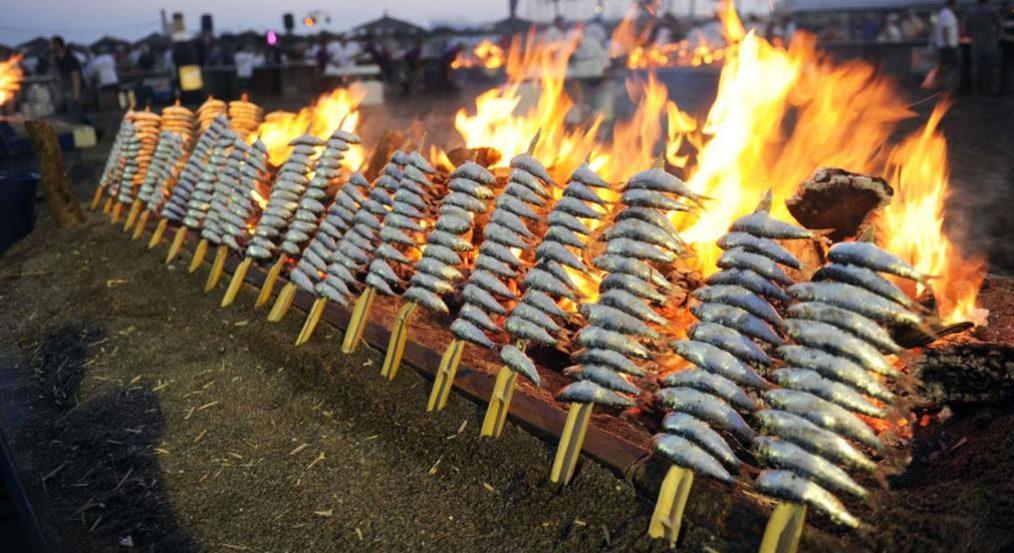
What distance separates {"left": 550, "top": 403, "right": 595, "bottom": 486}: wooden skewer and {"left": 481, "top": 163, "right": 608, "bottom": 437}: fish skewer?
37 centimetres

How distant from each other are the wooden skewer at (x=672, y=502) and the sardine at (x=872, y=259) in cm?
123

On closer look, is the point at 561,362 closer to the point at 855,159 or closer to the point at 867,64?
the point at 855,159

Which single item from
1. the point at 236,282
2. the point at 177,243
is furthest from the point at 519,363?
the point at 177,243

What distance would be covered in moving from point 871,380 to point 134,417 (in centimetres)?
476

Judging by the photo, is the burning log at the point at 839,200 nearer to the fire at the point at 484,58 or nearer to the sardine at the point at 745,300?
the sardine at the point at 745,300

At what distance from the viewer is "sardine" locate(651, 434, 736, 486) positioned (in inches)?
128

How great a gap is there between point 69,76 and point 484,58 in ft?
48.5

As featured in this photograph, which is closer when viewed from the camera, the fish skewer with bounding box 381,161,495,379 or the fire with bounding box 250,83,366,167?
the fish skewer with bounding box 381,161,495,379

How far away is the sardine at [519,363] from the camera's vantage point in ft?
13.6

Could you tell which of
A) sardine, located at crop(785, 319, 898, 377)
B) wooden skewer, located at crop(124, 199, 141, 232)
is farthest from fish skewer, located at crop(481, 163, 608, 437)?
wooden skewer, located at crop(124, 199, 141, 232)

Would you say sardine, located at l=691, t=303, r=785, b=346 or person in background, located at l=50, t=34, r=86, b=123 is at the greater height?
sardine, located at l=691, t=303, r=785, b=346

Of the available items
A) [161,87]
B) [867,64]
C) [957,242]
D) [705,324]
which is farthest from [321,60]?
[705,324]

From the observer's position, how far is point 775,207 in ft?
18.4

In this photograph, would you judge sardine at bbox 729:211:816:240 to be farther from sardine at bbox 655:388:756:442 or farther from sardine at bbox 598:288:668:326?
sardine at bbox 655:388:756:442
